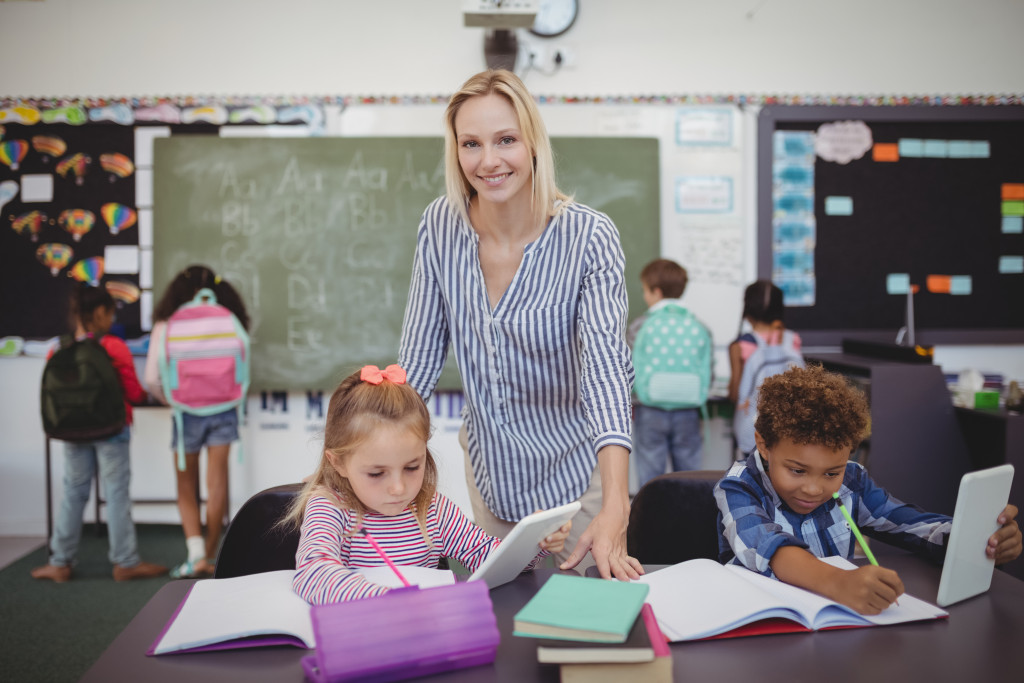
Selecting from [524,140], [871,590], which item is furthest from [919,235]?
[871,590]

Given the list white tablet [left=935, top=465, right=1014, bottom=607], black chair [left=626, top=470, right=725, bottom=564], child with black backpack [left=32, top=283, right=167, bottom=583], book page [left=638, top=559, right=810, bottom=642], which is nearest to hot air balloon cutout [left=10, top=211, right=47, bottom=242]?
child with black backpack [left=32, top=283, right=167, bottom=583]

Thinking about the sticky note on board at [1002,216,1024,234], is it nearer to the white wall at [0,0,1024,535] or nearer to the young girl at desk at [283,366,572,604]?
the white wall at [0,0,1024,535]

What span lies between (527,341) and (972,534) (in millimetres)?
758

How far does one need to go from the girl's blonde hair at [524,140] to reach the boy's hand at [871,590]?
0.80m

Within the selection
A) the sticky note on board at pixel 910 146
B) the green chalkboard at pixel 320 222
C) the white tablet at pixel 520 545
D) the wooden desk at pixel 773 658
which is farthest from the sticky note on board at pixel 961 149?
the white tablet at pixel 520 545

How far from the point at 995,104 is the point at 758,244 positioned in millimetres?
1401

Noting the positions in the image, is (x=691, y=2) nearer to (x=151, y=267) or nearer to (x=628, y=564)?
(x=151, y=267)

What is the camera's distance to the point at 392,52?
3.70 m

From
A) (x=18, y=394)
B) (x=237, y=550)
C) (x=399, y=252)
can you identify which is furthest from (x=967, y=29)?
(x=18, y=394)

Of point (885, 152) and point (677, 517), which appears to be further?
point (885, 152)

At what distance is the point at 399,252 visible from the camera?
3686 millimetres

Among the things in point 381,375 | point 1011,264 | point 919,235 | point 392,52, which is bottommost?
point 381,375

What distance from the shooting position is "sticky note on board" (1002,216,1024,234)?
12.6 feet

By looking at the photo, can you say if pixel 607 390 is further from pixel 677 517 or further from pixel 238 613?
pixel 238 613
